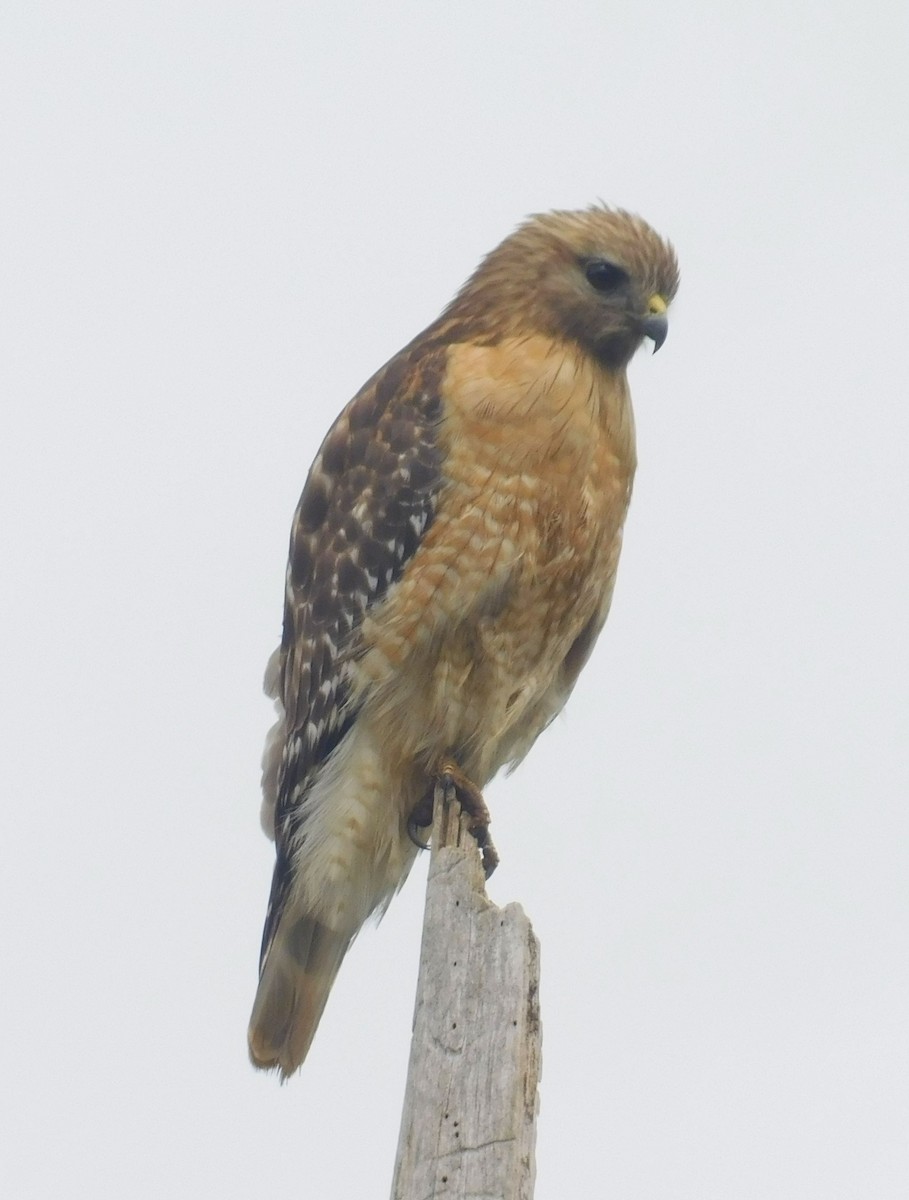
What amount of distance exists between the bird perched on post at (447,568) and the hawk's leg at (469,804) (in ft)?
0.04

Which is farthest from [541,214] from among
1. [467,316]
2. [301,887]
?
[301,887]

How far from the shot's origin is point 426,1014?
12.3 feet

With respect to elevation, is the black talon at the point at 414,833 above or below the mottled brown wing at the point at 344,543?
below

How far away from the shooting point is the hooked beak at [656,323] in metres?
6.02

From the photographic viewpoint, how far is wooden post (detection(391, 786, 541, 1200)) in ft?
11.5

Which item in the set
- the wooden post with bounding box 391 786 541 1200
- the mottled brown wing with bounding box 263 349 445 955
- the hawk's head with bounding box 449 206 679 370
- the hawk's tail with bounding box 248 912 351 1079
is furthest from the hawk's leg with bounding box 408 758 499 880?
the wooden post with bounding box 391 786 541 1200

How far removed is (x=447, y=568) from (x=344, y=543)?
50 centimetres

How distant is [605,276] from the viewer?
6090 millimetres

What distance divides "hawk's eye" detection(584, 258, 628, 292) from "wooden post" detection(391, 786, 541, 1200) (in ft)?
8.82

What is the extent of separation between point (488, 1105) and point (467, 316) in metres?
3.22

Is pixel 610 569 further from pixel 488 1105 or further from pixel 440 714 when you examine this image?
pixel 488 1105

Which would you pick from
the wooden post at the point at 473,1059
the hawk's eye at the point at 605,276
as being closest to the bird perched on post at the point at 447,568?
the hawk's eye at the point at 605,276

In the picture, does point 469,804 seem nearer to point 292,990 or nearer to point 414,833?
point 414,833

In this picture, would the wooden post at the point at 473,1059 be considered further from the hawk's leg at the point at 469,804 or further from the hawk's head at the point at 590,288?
the hawk's head at the point at 590,288
